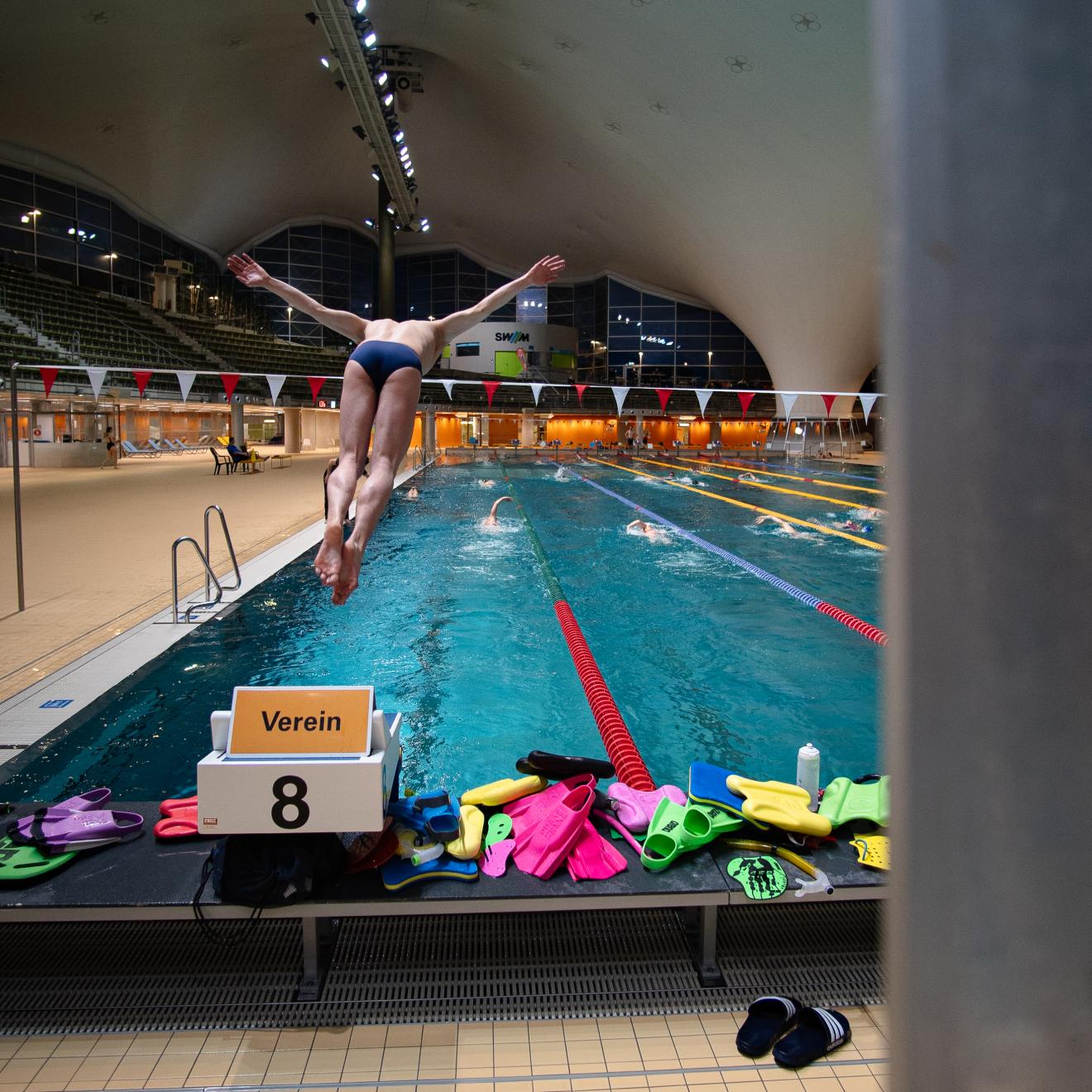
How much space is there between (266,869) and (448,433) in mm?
38213

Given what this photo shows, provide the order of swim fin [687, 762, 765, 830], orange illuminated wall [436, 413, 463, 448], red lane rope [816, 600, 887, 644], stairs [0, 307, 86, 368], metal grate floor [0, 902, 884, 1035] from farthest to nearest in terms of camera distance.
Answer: orange illuminated wall [436, 413, 463, 448] < stairs [0, 307, 86, 368] < red lane rope [816, 600, 887, 644] < swim fin [687, 762, 765, 830] < metal grate floor [0, 902, 884, 1035]

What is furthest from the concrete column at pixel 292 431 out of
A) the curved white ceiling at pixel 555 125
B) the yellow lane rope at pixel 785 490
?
the yellow lane rope at pixel 785 490

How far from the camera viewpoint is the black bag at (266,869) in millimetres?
2238

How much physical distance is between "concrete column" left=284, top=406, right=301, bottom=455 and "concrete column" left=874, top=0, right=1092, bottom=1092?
1354 inches

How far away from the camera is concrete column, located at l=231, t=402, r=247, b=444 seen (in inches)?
961

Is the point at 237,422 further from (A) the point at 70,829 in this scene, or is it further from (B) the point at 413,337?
(A) the point at 70,829

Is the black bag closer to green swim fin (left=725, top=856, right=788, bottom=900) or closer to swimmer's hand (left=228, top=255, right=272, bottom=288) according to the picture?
green swim fin (left=725, top=856, right=788, bottom=900)

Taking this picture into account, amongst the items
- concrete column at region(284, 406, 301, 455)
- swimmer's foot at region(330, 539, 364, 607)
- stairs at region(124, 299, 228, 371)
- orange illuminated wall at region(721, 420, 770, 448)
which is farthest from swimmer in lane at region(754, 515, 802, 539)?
orange illuminated wall at region(721, 420, 770, 448)

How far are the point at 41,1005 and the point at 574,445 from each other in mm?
38562

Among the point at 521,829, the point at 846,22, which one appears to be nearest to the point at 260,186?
the point at 846,22

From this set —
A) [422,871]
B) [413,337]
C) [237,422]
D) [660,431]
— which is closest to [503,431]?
[660,431]

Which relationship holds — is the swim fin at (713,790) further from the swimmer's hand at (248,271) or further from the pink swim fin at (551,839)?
the swimmer's hand at (248,271)

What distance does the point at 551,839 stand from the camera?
2459 millimetres

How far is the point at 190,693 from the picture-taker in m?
4.65
